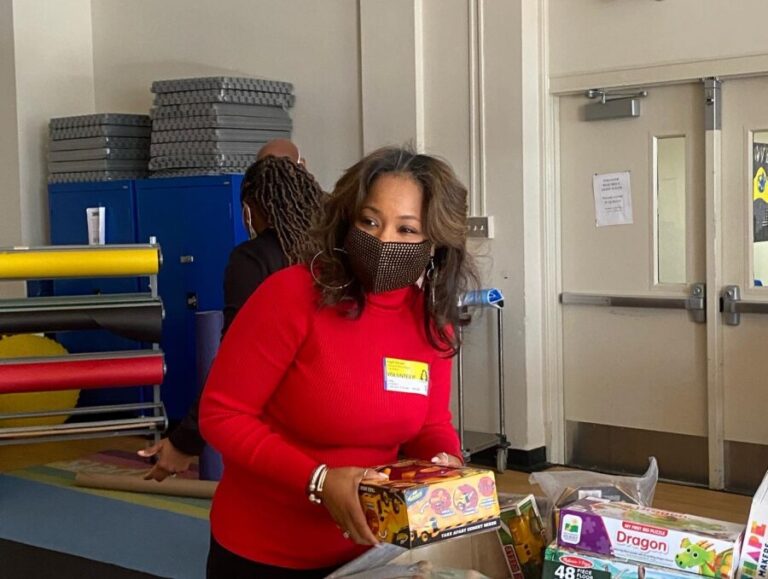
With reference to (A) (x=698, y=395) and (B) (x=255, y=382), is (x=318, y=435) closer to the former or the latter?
(B) (x=255, y=382)

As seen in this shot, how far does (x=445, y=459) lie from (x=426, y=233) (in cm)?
38

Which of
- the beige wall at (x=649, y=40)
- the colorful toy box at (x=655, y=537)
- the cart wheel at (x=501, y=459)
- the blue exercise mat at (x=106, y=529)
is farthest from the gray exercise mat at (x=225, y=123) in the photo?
the colorful toy box at (x=655, y=537)

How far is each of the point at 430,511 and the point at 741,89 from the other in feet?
14.0

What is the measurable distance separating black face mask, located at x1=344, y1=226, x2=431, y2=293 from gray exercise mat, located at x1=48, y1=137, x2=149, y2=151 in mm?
5700

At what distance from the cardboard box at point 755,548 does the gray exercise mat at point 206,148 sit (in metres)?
5.43

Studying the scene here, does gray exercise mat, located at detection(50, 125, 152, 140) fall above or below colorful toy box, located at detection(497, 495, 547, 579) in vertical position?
above

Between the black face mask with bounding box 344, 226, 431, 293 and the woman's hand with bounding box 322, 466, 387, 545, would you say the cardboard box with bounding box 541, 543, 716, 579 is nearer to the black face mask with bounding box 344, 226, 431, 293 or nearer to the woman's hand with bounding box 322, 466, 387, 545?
the woman's hand with bounding box 322, 466, 387, 545

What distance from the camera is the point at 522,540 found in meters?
1.65

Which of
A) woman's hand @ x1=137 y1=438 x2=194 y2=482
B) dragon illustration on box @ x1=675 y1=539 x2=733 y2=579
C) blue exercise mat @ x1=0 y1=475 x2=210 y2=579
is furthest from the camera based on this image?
blue exercise mat @ x1=0 y1=475 x2=210 y2=579

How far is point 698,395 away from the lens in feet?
17.8

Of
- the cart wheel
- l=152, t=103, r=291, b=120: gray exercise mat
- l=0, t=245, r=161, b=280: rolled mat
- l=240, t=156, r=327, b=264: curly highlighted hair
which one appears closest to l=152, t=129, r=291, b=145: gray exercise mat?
l=152, t=103, r=291, b=120: gray exercise mat

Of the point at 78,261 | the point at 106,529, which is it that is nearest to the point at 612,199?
the point at 78,261

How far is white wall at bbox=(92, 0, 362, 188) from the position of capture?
259 inches

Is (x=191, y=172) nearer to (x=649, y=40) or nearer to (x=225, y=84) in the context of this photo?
(x=225, y=84)
